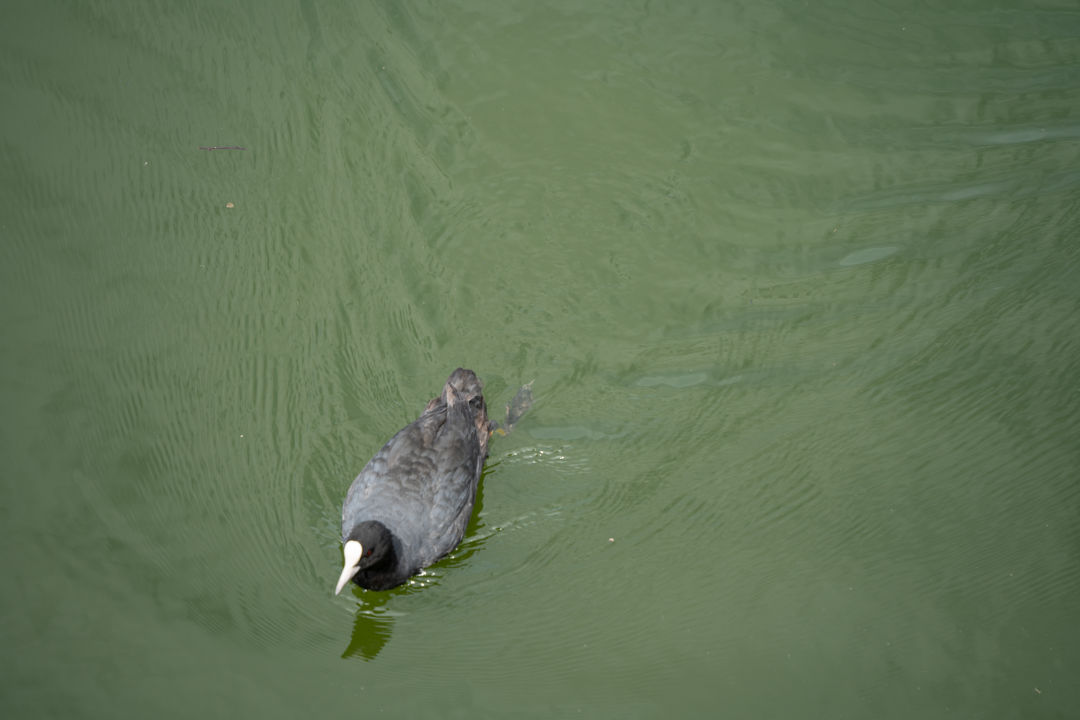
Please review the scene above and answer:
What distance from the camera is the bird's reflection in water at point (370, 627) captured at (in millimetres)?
4023

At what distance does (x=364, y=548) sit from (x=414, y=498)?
0.38m

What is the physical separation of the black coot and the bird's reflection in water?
197 millimetres

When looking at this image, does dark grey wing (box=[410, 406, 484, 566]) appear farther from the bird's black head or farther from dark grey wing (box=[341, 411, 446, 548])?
the bird's black head

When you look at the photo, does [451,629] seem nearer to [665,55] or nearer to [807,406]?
[807,406]

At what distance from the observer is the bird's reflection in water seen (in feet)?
13.2

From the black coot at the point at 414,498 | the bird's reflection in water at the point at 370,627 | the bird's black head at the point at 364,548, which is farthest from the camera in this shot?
the bird's reflection in water at the point at 370,627

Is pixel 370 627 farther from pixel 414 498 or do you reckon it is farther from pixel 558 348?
pixel 558 348

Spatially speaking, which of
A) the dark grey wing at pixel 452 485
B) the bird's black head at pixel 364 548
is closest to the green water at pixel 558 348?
the dark grey wing at pixel 452 485

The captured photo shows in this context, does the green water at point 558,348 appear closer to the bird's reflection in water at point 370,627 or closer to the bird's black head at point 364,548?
the bird's reflection in water at point 370,627

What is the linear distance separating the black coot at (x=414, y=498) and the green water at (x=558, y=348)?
0.25m

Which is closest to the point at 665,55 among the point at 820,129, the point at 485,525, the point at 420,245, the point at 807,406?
the point at 820,129

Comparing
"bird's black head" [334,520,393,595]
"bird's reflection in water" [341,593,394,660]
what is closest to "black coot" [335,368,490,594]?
"bird's black head" [334,520,393,595]

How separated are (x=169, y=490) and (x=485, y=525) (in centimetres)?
166

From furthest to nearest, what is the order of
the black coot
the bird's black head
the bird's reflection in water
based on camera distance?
the bird's reflection in water, the black coot, the bird's black head
